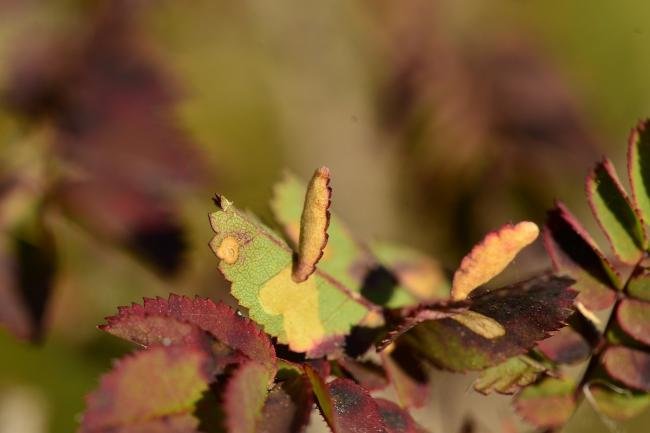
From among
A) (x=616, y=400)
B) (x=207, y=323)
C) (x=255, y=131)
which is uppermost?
(x=255, y=131)

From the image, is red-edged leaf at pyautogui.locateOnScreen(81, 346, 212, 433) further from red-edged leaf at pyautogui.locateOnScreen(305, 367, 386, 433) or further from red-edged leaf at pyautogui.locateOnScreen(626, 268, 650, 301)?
red-edged leaf at pyautogui.locateOnScreen(626, 268, 650, 301)

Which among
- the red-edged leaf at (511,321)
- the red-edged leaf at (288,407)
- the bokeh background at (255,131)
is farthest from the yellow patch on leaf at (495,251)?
the bokeh background at (255,131)

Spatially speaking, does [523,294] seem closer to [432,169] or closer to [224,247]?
[224,247]

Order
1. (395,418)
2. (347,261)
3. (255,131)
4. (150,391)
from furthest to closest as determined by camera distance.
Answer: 1. (255,131)
2. (347,261)
3. (395,418)
4. (150,391)

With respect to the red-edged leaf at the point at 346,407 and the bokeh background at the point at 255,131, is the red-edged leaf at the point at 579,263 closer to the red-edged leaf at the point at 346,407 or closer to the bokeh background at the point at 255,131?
the red-edged leaf at the point at 346,407

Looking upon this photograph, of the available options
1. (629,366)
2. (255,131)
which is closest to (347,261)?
(629,366)

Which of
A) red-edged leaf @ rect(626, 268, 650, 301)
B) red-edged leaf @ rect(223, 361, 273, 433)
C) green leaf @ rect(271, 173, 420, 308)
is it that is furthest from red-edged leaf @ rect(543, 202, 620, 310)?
red-edged leaf @ rect(223, 361, 273, 433)

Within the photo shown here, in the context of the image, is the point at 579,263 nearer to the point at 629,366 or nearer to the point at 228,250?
the point at 629,366
